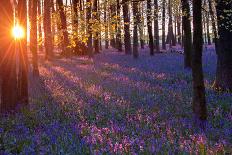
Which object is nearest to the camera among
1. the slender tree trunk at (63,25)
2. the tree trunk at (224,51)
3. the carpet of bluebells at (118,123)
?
the carpet of bluebells at (118,123)

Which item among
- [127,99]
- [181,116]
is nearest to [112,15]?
[127,99]

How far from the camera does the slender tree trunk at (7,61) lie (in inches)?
462

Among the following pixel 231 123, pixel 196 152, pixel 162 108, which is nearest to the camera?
pixel 196 152

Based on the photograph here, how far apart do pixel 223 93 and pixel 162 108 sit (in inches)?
136

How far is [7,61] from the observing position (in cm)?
1179

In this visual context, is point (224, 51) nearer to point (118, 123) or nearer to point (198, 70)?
point (198, 70)

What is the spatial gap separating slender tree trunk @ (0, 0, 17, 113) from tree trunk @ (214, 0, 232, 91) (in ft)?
24.4

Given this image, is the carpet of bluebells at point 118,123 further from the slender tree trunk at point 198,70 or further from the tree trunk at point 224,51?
the tree trunk at point 224,51

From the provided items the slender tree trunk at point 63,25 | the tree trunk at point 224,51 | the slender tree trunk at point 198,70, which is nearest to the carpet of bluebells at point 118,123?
the slender tree trunk at point 198,70

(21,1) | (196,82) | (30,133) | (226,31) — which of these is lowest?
(30,133)

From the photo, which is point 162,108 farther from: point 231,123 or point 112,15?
point 112,15

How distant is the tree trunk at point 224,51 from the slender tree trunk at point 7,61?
744 centimetres

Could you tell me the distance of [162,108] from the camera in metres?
11.2

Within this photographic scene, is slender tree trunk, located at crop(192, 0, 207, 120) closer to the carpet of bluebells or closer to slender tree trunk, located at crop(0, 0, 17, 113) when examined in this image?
the carpet of bluebells
